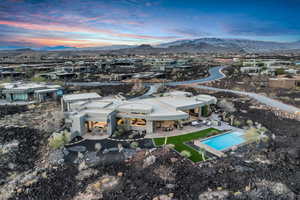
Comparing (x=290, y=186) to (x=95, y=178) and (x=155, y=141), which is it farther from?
(x=95, y=178)

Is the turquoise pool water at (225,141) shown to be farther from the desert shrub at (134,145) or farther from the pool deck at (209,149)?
the desert shrub at (134,145)

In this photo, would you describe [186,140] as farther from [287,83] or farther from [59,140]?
[287,83]

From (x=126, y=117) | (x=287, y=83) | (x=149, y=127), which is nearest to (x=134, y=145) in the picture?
(x=149, y=127)

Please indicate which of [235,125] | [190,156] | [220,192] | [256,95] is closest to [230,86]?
[256,95]

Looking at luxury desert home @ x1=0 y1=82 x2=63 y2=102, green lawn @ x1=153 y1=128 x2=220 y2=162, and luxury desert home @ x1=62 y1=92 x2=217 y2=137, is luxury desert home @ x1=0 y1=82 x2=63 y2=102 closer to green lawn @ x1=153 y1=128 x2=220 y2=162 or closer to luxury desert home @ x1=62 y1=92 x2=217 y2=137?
luxury desert home @ x1=62 y1=92 x2=217 y2=137

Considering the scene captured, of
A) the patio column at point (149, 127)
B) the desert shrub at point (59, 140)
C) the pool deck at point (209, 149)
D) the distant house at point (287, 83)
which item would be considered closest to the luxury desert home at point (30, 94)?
the desert shrub at point (59, 140)
